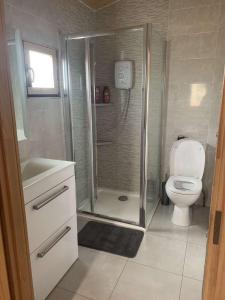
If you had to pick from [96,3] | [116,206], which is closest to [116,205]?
[116,206]

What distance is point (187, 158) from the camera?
2.57m

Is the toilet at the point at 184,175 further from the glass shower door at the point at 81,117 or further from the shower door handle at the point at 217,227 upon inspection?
the shower door handle at the point at 217,227

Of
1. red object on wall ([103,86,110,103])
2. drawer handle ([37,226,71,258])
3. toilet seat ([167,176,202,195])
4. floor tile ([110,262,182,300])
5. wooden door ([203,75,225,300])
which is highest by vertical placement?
red object on wall ([103,86,110,103])

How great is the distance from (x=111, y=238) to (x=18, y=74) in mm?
1705

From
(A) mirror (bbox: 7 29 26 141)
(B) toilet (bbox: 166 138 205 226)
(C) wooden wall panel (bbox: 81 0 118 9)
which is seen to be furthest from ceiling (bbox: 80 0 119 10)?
(B) toilet (bbox: 166 138 205 226)

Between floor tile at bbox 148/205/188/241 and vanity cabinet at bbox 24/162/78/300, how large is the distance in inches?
35.8

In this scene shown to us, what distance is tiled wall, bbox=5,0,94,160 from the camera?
5.89 feet

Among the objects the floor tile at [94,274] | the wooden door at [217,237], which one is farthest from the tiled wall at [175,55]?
the wooden door at [217,237]

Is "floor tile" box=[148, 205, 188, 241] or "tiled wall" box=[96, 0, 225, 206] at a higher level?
"tiled wall" box=[96, 0, 225, 206]

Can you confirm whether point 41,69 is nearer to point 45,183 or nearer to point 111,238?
point 45,183

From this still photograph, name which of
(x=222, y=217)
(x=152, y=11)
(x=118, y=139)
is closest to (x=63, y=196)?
(x=222, y=217)

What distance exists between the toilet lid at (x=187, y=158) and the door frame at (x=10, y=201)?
2.07 m

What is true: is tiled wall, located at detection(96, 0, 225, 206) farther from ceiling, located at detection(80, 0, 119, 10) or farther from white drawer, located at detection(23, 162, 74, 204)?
white drawer, located at detection(23, 162, 74, 204)

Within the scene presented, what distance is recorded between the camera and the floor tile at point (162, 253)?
1884 millimetres
